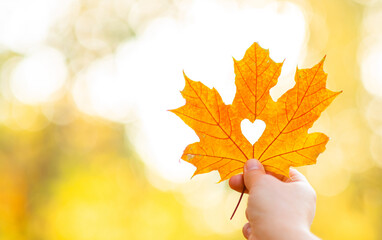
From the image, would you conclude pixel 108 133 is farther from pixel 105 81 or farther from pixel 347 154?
pixel 347 154

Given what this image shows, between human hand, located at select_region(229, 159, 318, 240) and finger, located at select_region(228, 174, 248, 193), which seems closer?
human hand, located at select_region(229, 159, 318, 240)

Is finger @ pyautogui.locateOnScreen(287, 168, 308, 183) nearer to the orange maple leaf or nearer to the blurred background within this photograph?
the orange maple leaf

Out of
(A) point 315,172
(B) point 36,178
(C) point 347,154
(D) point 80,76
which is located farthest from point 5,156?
(C) point 347,154

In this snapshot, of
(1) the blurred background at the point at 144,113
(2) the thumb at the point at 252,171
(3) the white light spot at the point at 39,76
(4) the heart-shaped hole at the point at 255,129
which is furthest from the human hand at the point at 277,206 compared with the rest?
(3) the white light spot at the point at 39,76

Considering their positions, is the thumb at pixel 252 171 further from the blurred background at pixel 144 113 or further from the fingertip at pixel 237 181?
the blurred background at pixel 144 113

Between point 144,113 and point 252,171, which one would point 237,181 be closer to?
point 252,171

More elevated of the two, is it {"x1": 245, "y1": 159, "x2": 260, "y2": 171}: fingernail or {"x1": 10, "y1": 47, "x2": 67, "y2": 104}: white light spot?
{"x1": 10, "y1": 47, "x2": 67, "y2": 104}: white light spot

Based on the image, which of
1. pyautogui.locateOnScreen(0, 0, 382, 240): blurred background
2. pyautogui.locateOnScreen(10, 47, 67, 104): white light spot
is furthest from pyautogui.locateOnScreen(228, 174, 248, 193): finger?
pyautogui.locateOnScreen(10, 47, 67, 104): white light spot
